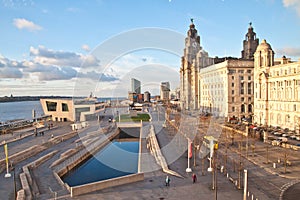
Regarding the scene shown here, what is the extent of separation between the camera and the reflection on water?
26.1 meters

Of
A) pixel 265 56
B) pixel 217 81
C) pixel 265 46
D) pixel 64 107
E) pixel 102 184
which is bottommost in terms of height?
pixel 102 184

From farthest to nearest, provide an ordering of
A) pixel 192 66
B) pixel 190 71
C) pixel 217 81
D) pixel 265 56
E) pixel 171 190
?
pixel 190 71
pixel 192 66
pixel 217 81
pixel 265 56
pixel 171 190

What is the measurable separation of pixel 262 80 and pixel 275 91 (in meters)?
4.31

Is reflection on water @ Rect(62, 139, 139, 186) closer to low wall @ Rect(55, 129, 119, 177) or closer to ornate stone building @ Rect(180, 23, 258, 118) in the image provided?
low wall @ Rect(55, 129, 119, 177)

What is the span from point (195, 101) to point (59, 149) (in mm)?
70885

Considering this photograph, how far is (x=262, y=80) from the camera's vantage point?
5350 cm

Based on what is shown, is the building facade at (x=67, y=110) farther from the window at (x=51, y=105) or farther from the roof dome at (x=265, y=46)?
the roof dome at (x=265, y=46)

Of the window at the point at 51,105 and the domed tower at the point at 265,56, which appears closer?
the domed tower at the point at 265,56

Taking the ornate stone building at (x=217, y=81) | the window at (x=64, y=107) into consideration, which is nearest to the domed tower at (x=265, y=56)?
the ornate stone building at (x=217, y=81)

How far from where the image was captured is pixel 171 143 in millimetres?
37844

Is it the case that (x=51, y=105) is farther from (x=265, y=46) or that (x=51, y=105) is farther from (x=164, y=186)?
(x=164, y=186)

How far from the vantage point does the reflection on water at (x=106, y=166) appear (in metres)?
26.1

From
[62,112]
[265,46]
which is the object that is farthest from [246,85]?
[62,112]

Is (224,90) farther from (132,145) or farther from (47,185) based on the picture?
(47,185)
